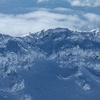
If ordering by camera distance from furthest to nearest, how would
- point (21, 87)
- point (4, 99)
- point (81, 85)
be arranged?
point (81, 85)
point (21, 87)
point (4, 99)

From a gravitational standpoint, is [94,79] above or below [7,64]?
below

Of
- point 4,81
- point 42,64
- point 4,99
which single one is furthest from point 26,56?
point 4,99

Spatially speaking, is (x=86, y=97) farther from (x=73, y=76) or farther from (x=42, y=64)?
(x=42, y=64)

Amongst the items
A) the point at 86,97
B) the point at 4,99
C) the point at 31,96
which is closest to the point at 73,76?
the point at 86,97

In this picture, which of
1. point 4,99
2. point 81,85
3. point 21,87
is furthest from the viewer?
point 81,85

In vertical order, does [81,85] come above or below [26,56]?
below

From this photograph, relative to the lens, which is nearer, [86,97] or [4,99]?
[4,99]

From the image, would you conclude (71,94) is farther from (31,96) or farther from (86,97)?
(31,96)

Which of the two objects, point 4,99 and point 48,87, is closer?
point 4,99

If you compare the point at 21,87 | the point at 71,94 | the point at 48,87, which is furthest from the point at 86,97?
the point at 21,87
